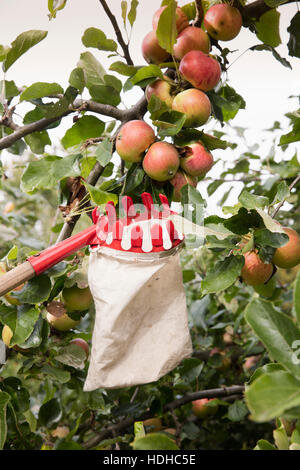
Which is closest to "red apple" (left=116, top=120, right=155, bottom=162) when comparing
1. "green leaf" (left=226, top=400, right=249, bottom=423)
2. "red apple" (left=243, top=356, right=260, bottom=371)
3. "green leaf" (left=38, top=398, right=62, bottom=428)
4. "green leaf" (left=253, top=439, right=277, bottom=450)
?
"green leaf" (left=253, top=439, right=277, bottom=450)

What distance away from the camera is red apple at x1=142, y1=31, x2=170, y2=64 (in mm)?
691

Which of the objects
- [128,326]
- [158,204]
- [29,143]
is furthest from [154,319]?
[29,143]

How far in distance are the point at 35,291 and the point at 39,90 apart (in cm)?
31

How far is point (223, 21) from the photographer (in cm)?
68

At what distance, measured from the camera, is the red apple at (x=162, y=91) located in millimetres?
671

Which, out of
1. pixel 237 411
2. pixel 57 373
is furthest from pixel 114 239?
pixel 237 411

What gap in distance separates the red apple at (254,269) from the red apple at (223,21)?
367 mm

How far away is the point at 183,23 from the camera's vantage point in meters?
0.71

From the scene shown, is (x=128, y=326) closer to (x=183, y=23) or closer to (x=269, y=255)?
(x=269, y=255)

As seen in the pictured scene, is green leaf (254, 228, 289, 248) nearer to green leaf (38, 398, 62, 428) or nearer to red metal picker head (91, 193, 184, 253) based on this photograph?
red metal picker head (91, 193, 184, 253)

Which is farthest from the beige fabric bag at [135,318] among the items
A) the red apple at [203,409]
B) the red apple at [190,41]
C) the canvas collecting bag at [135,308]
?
the red apple at [203,409]

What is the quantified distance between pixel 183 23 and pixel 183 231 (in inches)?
15.3

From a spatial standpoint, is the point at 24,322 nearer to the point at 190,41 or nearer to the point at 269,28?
the point at 190,41

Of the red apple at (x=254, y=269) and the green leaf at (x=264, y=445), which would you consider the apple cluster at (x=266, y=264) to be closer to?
the red apple at (x=254, y=269)
